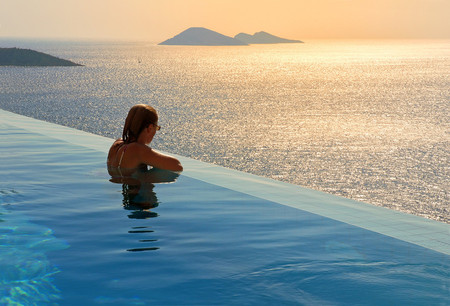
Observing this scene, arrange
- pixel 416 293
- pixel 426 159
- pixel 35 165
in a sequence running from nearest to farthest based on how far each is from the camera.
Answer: pixel 416 293 → pixel 35 165 → pixel 426 159

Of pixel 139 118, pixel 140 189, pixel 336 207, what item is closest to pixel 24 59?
pixel 139 118

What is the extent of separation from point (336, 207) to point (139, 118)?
8.27 feet

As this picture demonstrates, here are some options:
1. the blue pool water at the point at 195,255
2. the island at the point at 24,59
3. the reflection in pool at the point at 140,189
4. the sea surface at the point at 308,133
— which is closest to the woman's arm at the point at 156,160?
the reflection in pool at the point at 140,189

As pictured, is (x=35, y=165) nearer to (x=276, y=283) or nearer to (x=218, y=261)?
(x=218, y=261)

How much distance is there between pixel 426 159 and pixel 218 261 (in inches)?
478

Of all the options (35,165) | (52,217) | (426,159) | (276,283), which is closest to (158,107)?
(426,159)

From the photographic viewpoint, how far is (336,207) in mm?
5645

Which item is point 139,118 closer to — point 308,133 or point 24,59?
point 308,133

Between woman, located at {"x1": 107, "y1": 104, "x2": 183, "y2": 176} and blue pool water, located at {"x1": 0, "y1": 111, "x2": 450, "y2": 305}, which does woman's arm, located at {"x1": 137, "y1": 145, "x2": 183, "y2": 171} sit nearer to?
woman, located at {"x1": 107, "y1": 104, "x2": 183, "y2": 176}

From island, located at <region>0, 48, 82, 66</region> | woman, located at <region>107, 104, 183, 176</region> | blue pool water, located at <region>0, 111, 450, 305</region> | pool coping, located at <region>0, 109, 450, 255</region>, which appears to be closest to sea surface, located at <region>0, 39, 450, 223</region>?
pool coping, located at <region>0, 109, 450, 255</region>

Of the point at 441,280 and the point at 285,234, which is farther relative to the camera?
the point at 285,234

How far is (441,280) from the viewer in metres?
3.81

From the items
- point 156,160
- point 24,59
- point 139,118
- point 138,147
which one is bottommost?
point 156,160

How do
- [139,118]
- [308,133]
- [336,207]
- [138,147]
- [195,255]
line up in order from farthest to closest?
[308,133] → [138,147] → [139,118] → [336,207] → [195,255]
